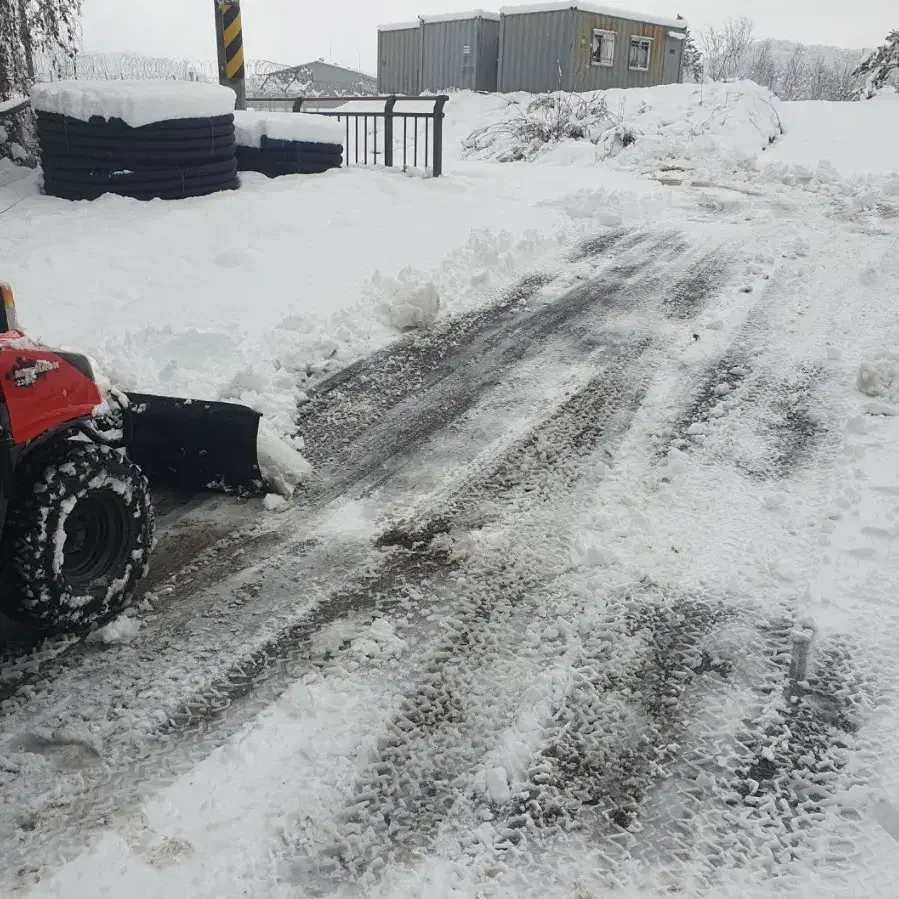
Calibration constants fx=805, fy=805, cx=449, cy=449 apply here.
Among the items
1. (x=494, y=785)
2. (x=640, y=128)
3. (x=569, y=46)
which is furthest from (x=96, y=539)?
(x=569, y=46)

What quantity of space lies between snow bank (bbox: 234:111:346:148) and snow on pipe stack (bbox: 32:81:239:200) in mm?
1172

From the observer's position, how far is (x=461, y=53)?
2889 centimetres

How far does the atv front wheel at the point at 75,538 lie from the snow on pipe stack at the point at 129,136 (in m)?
5.98

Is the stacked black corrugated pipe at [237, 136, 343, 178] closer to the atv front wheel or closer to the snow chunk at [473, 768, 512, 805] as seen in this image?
the atv front wheel

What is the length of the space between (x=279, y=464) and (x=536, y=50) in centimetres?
2786

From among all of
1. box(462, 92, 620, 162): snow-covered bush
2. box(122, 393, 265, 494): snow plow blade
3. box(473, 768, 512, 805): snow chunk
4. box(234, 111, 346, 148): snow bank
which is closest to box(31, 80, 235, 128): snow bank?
box(234, 111, 346, 148): snow bank

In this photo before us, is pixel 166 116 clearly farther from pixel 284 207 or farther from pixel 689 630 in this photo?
pixel 689 630

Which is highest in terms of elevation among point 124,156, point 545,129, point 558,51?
point 558,51

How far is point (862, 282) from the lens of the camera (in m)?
7.12

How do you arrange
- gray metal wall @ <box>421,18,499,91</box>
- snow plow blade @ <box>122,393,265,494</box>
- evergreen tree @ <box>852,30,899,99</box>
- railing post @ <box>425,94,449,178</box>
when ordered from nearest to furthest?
snow plow blade @ <box>122,393,265,494</box>, railing post @ <box>425,94,449,178</box>, evergreen tree @ <box>852,30,899,99</box>, gray metal wall @ <box>421,18,499,91</box>

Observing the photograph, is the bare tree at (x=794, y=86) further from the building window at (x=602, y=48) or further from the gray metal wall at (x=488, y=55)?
the gray metal wall at (x=488, y=55)

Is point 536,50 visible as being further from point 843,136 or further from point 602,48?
point 843,136

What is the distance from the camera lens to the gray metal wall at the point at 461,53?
28625 mm

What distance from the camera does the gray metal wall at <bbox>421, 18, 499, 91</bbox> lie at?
2862 cm
